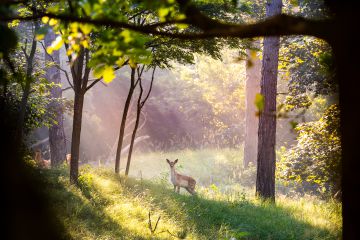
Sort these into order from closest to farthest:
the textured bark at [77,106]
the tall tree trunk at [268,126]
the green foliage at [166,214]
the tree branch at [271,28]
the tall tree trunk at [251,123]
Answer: the tree branch at [271,28] → the green foliage at [166,214] → the textured bark at [77,106] → the tall tree trunk at [268,126] → the tall tree trunk at [251,123]

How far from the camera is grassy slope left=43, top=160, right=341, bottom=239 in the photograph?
8039mm

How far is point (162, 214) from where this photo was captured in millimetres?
9461

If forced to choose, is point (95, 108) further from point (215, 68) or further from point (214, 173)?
point (214, 173)

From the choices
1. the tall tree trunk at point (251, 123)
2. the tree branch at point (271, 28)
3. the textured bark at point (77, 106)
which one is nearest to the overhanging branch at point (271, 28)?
the tree branch at point (271, 28)

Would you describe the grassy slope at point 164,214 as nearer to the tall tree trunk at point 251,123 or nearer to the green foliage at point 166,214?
the green foliage at point 166,214

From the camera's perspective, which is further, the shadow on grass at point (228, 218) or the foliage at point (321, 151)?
the shadow on grass at point (228, 218)

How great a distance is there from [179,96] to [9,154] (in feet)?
96.6

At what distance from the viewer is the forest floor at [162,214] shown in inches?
316

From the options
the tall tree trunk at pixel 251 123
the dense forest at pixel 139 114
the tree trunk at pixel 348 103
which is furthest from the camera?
the tall tree trunk at pixel 251 123

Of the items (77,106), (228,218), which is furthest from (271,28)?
(77,106)

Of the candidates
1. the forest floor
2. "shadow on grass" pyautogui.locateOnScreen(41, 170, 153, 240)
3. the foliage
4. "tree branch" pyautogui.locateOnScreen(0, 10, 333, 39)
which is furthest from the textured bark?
"tree branch" pyautogui.locateOnScreen(0, 10, 333, 39)

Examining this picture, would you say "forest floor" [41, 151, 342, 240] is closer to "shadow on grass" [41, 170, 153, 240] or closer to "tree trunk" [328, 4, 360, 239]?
"shadow on grass" [41, 170, 153, 240]

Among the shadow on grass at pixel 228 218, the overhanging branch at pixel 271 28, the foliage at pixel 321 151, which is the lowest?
the shadow on grass at pixel 228 218

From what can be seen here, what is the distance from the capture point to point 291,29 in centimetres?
268
